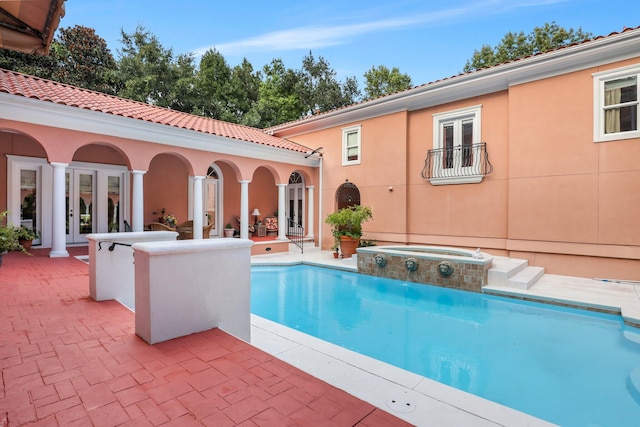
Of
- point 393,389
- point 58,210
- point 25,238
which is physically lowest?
point 393,389

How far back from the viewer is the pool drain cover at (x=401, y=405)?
275 centimetres

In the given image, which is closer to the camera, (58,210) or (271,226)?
(58,210)

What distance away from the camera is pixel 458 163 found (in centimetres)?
1092

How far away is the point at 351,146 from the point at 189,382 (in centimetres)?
1230

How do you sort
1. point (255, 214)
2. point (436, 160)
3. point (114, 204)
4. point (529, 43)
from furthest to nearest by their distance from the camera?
point (529, 43)
point (255, 214)
point (114, 204)
point (436, 160)

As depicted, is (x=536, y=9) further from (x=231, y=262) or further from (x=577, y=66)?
(x=231, y=262)

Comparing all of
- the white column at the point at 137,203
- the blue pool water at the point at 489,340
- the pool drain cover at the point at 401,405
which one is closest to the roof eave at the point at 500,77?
the blue pool water at the point at 489,340

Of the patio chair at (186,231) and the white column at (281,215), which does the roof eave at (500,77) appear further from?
the patio chair at (186,231)

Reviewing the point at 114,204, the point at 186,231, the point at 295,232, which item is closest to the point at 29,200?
the point at 114,204

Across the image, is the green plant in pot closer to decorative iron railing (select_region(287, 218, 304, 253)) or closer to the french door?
decorative iron railing (select_region(287, 218, 304, 253))

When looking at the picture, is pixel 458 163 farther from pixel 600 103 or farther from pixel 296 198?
→ pixel 296 198

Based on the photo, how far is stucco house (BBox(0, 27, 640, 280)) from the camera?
8.07 metres

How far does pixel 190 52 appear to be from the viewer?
25.3 metres

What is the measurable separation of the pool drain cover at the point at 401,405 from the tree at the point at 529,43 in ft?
69.6
